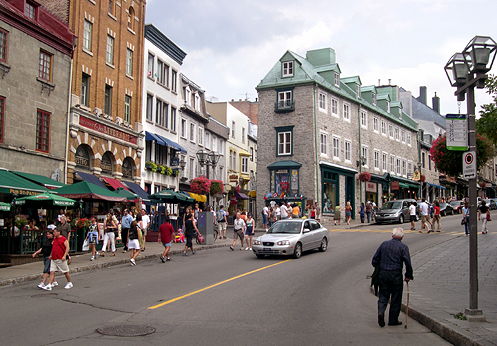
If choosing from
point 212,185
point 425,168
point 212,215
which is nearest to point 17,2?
point 212,215

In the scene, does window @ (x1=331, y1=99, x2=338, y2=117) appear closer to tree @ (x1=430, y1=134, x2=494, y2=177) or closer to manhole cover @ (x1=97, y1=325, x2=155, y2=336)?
tree @ (x1=430, y1=134, x2=494, y2=177)

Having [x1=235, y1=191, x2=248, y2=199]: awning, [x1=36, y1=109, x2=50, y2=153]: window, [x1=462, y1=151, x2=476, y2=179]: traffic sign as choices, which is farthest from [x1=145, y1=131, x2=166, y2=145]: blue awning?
[x1=462, y1=151, x2=476, y2=179]: traffic sign

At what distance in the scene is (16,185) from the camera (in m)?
18.0

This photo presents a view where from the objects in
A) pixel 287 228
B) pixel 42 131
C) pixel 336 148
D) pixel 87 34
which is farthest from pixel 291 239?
pixel 336 148

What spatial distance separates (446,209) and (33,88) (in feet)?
128

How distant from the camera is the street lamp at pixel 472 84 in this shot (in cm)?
805

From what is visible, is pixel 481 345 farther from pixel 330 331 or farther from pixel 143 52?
pixel 143 52

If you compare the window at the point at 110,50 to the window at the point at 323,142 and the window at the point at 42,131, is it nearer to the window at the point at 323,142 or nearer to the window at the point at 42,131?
the window at the point at 42,131

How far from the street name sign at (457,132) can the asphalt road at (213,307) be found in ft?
10.7

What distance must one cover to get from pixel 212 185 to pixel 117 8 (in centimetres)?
1323

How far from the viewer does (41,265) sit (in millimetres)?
16359

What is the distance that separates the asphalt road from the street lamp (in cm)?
117

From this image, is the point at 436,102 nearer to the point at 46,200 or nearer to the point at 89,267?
the point at 46,200

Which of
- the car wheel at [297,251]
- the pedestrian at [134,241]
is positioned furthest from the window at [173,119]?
the car wheel at [297,251]
